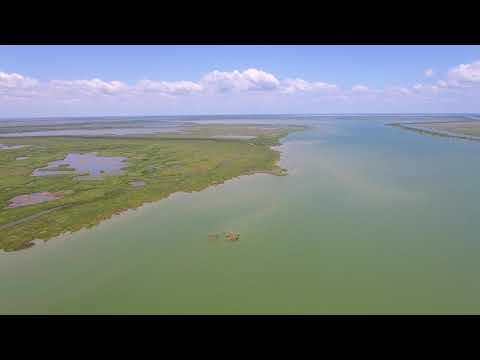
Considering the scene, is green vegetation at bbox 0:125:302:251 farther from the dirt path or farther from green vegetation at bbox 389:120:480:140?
green vegetation at bbox 389:120:480:140

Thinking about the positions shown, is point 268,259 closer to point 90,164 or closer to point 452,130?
point 90,164

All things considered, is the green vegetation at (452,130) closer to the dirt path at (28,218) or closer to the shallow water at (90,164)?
the shallow water at (90,164)

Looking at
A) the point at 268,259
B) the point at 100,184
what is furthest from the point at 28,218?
the point at 268,259

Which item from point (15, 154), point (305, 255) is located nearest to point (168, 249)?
point (305, 255)

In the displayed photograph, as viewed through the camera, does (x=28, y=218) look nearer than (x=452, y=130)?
Yes

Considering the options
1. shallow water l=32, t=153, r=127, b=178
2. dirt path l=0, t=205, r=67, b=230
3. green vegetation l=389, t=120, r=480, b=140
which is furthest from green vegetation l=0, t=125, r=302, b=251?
green vegetation l=389, t=120, r=480, b=140

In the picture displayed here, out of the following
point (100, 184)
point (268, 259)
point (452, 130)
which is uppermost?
point (452, 130)
